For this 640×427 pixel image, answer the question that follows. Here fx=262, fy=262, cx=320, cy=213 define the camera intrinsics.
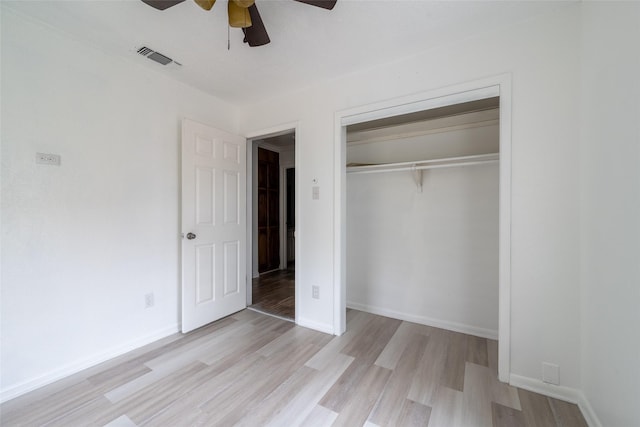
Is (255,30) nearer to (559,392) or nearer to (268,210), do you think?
(559,392)

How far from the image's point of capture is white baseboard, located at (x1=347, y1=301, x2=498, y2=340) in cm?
251

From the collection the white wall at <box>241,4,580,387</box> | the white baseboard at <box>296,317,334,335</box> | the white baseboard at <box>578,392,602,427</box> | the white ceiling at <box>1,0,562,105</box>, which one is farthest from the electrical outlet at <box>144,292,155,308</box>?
the white baseboard at <box>578,392,602,427</box>

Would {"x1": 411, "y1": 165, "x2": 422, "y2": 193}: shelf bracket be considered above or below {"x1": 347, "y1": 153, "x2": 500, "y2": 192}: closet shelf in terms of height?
below

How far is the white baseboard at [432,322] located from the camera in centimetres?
251

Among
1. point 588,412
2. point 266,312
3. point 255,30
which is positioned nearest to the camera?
point 588,412

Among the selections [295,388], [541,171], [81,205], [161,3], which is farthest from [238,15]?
[295,388]

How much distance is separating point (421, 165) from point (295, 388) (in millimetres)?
2303

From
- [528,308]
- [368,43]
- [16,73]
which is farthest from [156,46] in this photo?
[528,308]

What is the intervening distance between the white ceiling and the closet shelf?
96 cm

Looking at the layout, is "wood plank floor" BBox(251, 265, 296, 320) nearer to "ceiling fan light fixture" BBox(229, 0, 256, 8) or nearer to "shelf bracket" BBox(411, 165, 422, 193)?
"shelf bracket" BBox(411, 165, 422, 193)

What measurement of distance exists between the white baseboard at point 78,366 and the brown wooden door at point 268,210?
2.54 m

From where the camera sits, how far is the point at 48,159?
6.01 ft

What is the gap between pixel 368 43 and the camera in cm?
200

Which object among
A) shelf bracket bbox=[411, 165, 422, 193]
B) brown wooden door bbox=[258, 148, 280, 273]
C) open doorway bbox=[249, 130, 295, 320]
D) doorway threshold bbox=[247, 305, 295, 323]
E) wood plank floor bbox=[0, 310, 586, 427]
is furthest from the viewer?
brown wooden door bbox=[258, 148, 280, 273]
